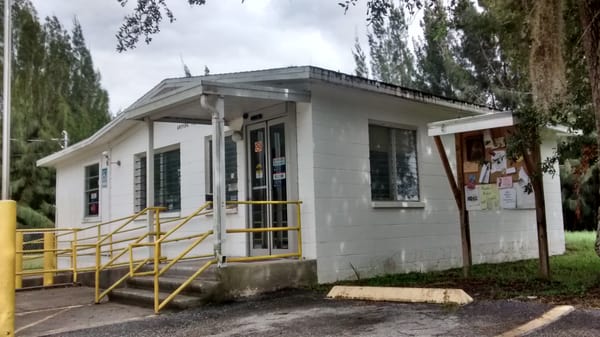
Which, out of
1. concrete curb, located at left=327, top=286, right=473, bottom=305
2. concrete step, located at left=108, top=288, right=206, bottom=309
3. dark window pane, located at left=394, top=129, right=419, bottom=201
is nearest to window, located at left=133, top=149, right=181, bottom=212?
concrete step, located at left=108, top=288, right=206, bottom=309

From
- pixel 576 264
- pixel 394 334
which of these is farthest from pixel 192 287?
pixel 576 264

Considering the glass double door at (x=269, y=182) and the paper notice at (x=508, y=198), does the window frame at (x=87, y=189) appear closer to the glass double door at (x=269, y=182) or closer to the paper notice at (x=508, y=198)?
the glass double door at (x=269, y=182)

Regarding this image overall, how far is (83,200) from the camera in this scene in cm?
1510

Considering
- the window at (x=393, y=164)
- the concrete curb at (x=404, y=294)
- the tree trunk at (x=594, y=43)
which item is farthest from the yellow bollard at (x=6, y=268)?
the tree trunk at (x=594, y=43)

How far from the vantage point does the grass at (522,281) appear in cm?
671

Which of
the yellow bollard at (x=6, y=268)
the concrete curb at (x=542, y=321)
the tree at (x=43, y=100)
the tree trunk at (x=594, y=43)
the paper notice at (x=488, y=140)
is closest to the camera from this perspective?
the concrete curb at (x=542, y=321)

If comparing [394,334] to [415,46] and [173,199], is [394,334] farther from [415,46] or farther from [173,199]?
[415,46]

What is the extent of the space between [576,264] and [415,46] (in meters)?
20.6

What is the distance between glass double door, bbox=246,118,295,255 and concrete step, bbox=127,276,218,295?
160 centimetres

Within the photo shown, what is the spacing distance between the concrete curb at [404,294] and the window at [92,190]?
364 inches

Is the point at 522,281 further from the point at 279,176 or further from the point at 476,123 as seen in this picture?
the point at 279,176

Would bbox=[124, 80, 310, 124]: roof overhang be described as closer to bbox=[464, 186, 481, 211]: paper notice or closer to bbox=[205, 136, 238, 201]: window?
bbox=[205, 136, 238, 201]: window

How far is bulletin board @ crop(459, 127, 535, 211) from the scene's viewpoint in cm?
805

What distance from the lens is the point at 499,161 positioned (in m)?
8.26
